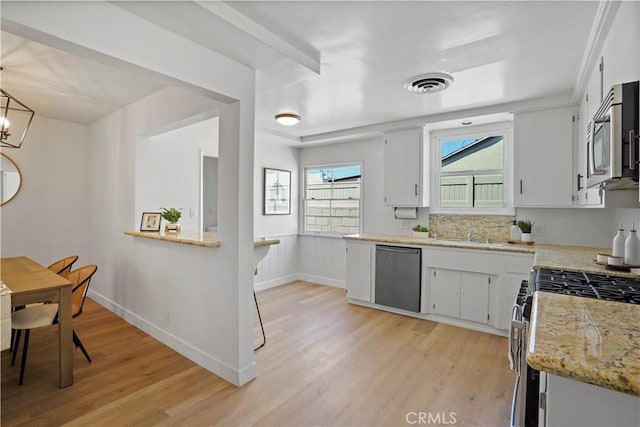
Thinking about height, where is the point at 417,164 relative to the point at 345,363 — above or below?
above

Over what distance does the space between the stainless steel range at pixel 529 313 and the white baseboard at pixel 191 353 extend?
1747 millimetres

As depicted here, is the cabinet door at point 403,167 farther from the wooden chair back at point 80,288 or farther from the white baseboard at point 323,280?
the wooden chair back at point 80,288

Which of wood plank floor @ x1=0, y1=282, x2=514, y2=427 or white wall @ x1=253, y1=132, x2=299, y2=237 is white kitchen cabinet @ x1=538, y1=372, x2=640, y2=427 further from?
white wall @ x1=253, y1=132, x2=299, y2=237

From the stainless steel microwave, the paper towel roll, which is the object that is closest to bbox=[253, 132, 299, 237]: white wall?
the paper towel roll

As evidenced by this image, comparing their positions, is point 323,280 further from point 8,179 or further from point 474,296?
point 8,179

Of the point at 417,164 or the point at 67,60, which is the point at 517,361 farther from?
the point at 67,60

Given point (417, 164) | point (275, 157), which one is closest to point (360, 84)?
point (417, 164)

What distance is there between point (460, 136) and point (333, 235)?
239cm

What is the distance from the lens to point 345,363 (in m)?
2.71

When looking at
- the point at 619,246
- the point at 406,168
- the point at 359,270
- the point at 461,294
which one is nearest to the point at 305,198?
the point at 359,270

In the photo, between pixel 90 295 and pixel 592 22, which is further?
pixel 90 295

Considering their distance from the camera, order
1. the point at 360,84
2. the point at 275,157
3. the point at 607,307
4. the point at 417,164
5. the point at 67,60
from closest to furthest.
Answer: the point at 607,307, the point at 67,60, the point at 360,84, the point at 417,164, the point at 275,157

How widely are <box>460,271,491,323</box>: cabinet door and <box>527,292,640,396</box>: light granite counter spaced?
2.14 metres

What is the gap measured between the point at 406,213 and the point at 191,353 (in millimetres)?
3086
